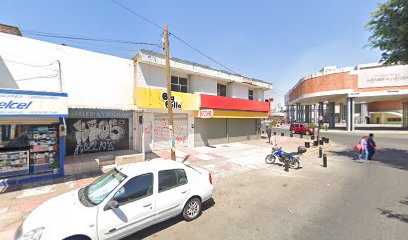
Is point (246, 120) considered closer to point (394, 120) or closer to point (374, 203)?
point (374, 203)

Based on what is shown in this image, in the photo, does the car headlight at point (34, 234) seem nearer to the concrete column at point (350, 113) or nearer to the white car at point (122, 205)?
the white car at point (122, 205)

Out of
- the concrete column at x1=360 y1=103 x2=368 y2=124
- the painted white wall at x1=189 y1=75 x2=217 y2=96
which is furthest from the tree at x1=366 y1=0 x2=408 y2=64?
the concrete column at x1=360 y1=103 x2=368 y2=124

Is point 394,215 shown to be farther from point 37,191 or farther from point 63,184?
point 37,191

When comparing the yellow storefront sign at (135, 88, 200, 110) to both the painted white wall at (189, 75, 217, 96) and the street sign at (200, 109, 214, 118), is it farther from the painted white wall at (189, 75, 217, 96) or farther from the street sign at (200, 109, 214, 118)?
the painted white wall at (189, 75, 217, 96)

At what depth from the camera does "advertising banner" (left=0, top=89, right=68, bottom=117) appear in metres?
6.79

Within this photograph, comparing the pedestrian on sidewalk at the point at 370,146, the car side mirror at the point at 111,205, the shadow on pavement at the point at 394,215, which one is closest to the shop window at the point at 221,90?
the pedestrian on sidewalk at the point at 370,146

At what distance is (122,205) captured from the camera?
3945 mm

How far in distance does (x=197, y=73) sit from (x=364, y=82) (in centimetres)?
3417

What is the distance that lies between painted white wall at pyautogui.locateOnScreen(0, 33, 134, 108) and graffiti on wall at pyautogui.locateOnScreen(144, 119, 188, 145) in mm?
2340

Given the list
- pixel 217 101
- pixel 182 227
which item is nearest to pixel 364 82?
pixel 217 101

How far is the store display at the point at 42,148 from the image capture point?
27.2 feet

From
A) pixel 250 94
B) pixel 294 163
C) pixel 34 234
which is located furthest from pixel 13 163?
pixel 250 94

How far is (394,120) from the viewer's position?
64.2 meters

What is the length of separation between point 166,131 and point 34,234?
1112 cm
